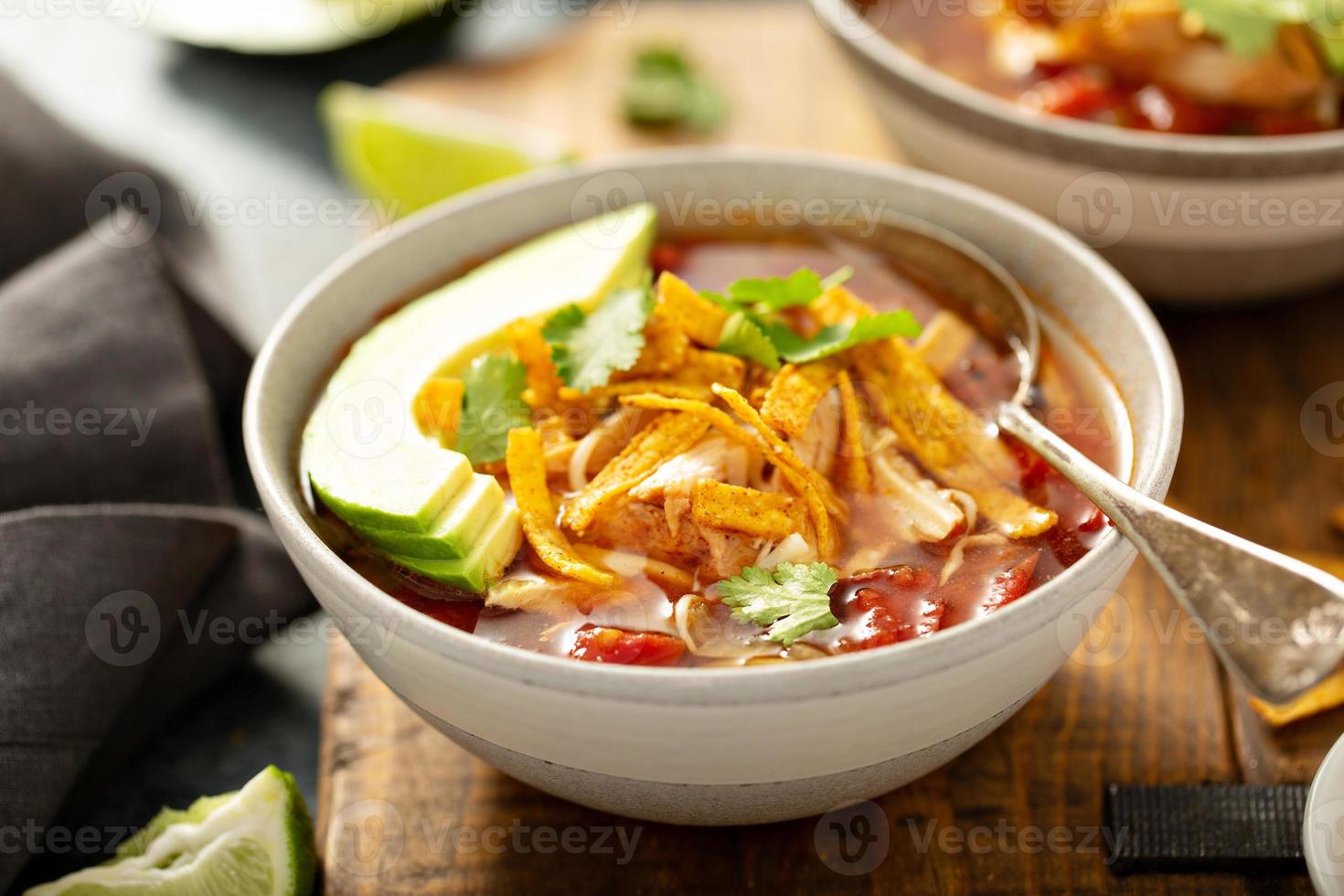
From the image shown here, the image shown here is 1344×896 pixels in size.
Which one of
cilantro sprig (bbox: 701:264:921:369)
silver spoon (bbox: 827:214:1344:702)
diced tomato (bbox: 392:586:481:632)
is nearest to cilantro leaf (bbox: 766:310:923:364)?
cilantro sprig (bbox: 701:264:921:369)

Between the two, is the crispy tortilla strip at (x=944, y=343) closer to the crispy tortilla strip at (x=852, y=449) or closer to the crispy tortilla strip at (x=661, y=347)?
the crispy tortilla strip at (x=852, y=449)

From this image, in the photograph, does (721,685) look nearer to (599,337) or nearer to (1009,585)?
(1009,585)

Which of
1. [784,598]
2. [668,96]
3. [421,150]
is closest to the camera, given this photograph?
[784,598]

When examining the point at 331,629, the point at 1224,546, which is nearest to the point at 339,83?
the point at 331,629

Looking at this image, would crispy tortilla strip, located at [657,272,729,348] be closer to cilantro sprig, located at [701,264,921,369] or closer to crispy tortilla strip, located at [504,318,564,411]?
cilantro sprig, located at [701,264,921,369]

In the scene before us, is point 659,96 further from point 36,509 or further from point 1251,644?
point 1251,644

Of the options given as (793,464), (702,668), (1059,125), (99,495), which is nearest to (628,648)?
(702,668)

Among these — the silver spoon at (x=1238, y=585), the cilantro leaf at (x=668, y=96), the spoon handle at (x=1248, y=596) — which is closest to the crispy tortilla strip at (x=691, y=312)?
the silver spoon at (x=1238, y=585)

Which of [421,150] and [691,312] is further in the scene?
[421,150]
